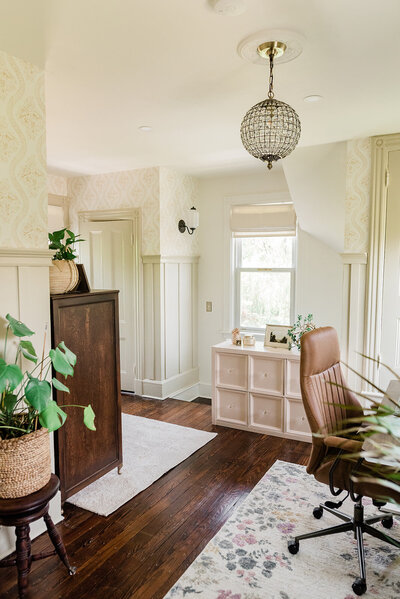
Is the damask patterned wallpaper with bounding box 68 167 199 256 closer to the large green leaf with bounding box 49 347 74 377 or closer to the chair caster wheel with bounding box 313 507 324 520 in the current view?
the large green leaf with bounding box 49 347 74 377

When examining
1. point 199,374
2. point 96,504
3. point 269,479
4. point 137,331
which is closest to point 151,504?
point 96,504

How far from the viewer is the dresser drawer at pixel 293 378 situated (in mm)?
3496

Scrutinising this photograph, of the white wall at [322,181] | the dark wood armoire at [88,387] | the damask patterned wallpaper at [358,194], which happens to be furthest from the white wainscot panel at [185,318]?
the dark wood armoire at [88,387]

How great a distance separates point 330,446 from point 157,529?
110 centimetres

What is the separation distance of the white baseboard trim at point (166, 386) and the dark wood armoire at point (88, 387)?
1.73 metres

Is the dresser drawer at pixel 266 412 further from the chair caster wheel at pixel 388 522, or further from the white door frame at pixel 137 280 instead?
the white door frame at pixel 137 280

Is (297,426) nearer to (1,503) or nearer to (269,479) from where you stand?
(269,479)

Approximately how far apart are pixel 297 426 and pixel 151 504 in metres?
1.46

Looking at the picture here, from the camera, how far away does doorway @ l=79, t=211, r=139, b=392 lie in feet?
15.7

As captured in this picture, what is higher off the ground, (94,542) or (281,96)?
(281,96)

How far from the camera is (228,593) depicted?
1886 mm

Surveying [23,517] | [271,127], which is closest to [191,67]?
[271,127]

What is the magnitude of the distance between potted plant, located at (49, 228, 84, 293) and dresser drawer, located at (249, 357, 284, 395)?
177 centimetres

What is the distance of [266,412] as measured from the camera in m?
3.67
